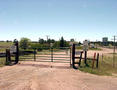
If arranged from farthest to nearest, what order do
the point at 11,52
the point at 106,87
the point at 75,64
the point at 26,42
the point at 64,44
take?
the point at 64,44 < the point at 26,42 < the point at 11,52 < the point at 75,64 < the point at 106,87

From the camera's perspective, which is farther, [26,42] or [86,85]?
[26,42]

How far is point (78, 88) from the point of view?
20.4 feet

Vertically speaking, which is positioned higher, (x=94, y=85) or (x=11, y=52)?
(x=11, y=52)

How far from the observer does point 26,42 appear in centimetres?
4125

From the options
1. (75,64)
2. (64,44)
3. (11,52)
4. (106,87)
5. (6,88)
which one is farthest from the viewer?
(64,44)

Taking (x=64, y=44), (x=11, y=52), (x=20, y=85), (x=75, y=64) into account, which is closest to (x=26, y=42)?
(x=64, y=44)

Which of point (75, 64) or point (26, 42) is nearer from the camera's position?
point (75, 64)

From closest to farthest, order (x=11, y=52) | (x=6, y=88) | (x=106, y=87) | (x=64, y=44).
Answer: (x=6, y=88) → (x=106, y=87) → (x=11, y=52) → (x=64, y=44)

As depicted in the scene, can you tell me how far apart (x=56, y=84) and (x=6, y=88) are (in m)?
2.36

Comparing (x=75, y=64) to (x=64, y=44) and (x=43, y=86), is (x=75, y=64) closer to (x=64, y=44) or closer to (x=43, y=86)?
(x=43, y=86)

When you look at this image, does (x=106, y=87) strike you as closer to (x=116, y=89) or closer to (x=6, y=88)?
(x=116, y=89)

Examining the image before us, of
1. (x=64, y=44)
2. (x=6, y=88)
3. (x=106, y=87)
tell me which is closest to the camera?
(x=6, y=88)

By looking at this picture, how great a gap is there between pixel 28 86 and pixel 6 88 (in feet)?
3.28

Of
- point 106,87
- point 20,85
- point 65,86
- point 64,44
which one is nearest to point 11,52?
point 20,85
